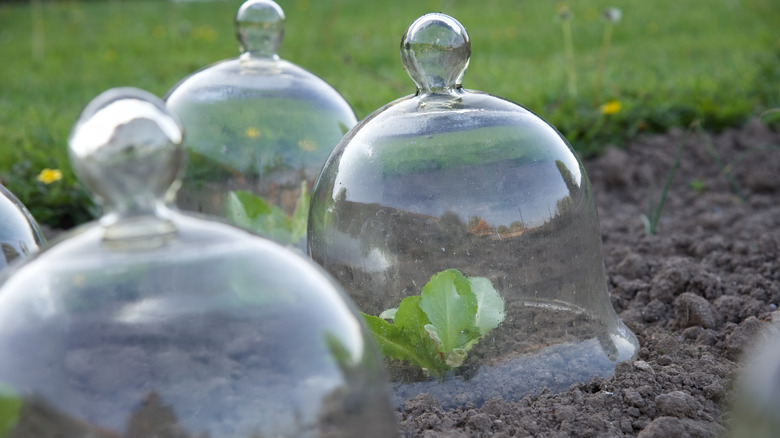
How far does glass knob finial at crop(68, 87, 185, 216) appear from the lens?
3.69ft

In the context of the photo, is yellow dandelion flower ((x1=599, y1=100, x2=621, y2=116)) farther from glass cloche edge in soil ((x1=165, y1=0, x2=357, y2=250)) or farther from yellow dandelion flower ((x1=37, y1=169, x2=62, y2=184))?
yellow dandelion flower ((x1=37, y1=169, x2=62, y2=184))

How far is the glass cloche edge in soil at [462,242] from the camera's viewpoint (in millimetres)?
1838

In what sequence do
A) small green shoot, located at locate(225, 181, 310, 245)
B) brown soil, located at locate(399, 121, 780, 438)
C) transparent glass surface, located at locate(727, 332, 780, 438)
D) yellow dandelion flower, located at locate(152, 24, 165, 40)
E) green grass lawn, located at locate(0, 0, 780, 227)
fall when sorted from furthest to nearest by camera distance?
yellow dandelion flower, located at locate(152, 24, 165, 40) < green grass lawn, located at locate(0, 0, 780, 227) < small green shoot, located at locate(225, 181, 310, 245) < brown soil, located at locate(399, 121, 780, 438) < transparent glass surface, located at locate(727, 332, 780, 438)

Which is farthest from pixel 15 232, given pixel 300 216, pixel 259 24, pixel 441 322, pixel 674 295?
pixel 674 295

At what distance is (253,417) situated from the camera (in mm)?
1179

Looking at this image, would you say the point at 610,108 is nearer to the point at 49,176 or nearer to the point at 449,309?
the point at 49,176

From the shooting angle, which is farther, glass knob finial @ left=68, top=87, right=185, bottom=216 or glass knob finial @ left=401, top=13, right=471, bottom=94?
glass knob finial @ left=401, top=13, right=471, bottom=94

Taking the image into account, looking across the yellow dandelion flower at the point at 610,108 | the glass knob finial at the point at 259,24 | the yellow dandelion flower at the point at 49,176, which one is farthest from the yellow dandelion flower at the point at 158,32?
the glass knob finial at the point at 259,24

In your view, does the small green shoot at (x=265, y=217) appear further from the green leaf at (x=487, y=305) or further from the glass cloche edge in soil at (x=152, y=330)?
the glass cloche edge in soil at (x=152, y=330)

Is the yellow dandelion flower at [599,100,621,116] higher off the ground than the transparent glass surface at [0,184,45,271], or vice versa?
the transparent glass surface at [0,184,45,271]

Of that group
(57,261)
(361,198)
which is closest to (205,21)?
(361,198)

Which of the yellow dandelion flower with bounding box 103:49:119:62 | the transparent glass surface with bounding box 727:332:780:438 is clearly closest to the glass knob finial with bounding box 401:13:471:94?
the transparent glass surface with bounding box 727:332:780:438

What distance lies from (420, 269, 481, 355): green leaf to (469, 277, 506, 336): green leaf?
0.07ft

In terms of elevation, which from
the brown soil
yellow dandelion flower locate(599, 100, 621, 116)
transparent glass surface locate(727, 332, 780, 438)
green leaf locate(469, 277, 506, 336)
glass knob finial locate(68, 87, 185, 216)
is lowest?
the brown soil
